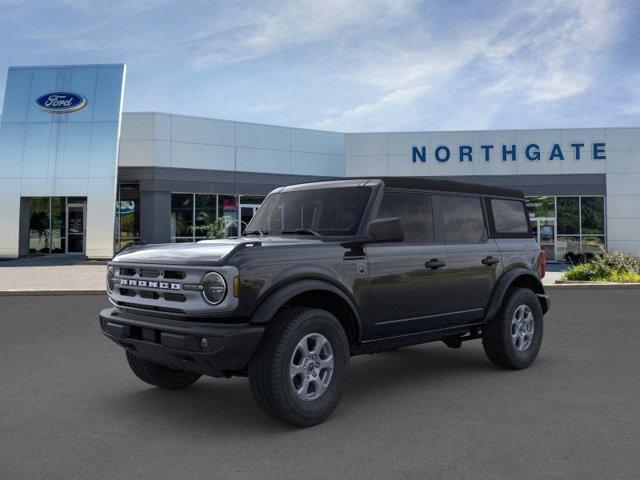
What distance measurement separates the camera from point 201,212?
28.8m

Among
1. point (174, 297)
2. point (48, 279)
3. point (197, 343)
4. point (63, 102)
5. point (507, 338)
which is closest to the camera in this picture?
point (197, 343)

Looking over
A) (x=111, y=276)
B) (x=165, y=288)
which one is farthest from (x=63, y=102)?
(x=165, y=288)

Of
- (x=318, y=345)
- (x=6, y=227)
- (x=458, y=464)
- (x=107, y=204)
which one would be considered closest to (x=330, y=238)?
(x=318, y=345)

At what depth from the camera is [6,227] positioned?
1076 inches

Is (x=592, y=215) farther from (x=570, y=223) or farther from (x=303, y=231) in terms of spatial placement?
(x=303, y=231)

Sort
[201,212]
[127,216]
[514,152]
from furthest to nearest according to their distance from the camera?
1. [514,152]
2. [127,216]
3. [201,212]

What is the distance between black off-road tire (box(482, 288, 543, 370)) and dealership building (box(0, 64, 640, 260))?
22826 mm

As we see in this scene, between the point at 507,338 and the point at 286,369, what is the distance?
290 centimetres

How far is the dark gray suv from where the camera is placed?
4.28 metres

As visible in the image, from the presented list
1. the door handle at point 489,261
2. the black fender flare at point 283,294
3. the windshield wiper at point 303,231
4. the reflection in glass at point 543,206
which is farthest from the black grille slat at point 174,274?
the reflection in glass at point 543,206

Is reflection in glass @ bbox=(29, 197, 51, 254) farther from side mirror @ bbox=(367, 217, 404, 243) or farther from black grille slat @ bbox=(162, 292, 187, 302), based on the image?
side mirror @ bbox=(367, 217, 404, 243)

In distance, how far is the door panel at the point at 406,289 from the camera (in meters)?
5.05

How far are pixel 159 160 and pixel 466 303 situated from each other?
2364 centimetres

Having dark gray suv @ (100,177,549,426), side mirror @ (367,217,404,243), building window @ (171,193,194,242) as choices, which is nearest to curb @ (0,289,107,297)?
dark gray suv @ (100,177,549,426)
